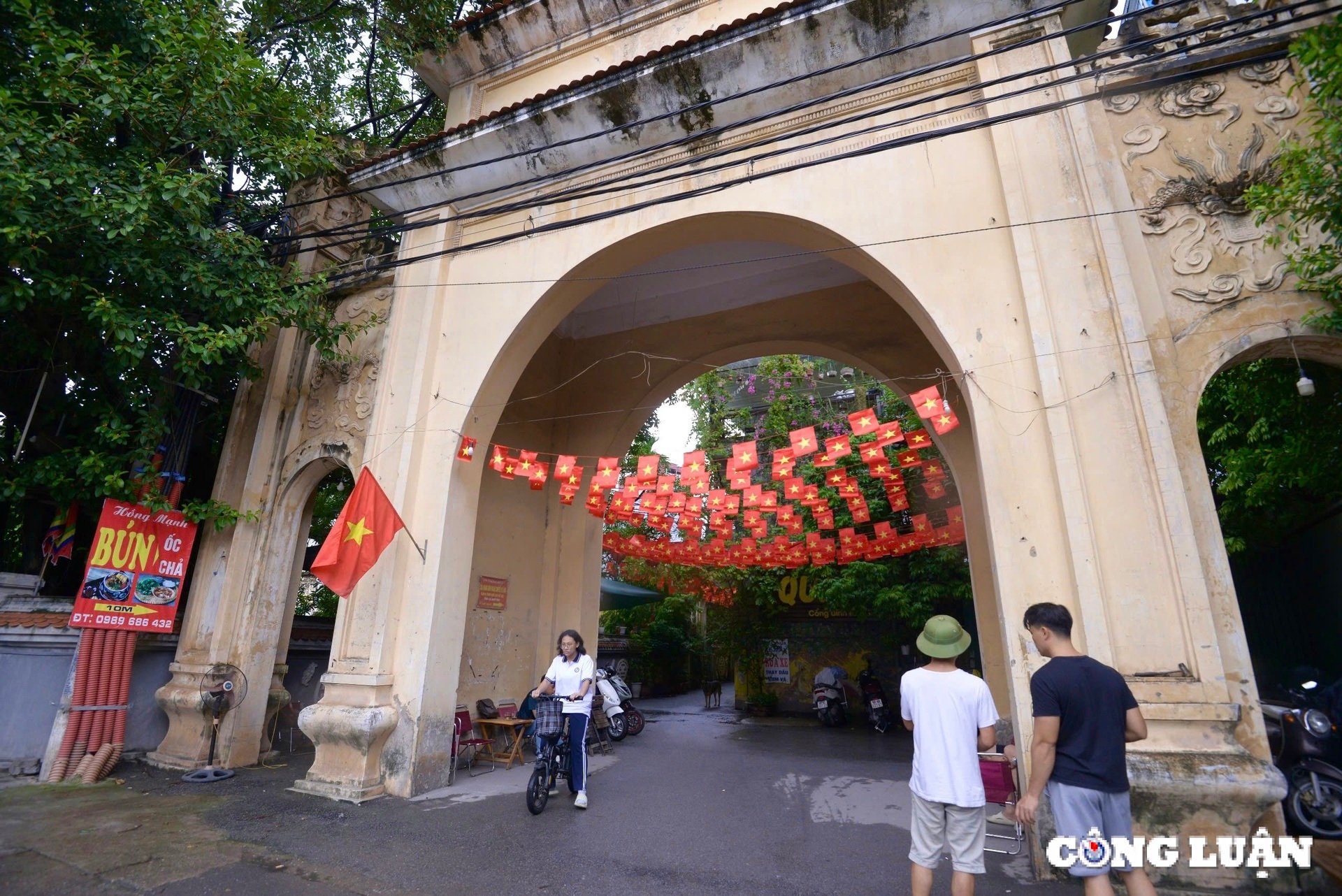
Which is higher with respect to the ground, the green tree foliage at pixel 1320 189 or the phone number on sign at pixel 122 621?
the green tree foliage at pixel 1320 189

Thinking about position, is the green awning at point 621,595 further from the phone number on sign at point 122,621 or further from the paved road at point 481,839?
the phone number on sign at point 122,621

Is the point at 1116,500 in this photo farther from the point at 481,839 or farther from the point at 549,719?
the point at 481,839

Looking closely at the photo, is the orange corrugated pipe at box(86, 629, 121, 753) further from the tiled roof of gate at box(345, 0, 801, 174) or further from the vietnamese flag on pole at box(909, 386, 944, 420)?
the vietnamese flag on pole at box(909, 386, 944, 420)

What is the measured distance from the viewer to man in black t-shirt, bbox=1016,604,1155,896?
108 inches

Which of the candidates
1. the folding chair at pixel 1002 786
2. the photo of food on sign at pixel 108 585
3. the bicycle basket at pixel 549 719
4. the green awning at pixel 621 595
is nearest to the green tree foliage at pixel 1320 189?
the folding chair at pixel 1002 786

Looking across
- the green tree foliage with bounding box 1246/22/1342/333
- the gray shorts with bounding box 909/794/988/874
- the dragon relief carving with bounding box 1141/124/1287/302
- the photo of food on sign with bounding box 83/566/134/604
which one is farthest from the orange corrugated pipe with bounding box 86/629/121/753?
the green tree foliage with bounding box 1246/22/1342/333

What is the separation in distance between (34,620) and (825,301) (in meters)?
9.93

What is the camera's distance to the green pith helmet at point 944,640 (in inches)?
125

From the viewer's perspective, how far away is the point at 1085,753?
2.78 metres

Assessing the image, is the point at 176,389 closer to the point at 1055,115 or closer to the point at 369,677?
the point at 369,677

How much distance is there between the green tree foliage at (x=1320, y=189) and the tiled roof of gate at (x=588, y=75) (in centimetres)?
391

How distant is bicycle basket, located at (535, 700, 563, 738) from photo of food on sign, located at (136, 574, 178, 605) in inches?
189

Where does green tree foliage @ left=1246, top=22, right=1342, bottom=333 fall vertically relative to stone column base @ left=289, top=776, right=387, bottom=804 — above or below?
above

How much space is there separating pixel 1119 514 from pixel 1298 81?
283cm
